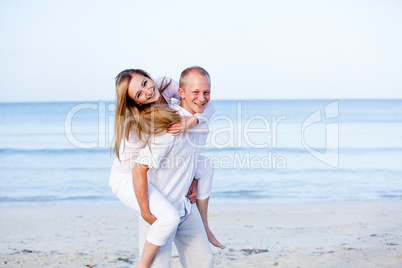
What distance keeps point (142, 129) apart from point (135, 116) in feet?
0.44

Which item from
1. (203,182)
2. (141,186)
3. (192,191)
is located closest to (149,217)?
(141,186)

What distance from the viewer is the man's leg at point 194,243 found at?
9.58 ft

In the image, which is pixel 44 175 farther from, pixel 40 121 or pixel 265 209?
pixel 40 121

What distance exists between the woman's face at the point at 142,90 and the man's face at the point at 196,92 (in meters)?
0.21

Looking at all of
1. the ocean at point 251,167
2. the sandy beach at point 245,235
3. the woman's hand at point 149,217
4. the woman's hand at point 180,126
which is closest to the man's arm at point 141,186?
the woman's hand at point 149,217

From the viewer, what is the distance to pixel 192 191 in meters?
3.16

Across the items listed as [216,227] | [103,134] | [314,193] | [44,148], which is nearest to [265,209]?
[216,227]

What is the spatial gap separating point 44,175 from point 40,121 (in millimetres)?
23590

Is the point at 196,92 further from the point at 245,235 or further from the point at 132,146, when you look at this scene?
the point at 245,235

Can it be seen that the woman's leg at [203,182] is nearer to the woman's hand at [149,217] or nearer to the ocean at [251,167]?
the woman's hand at [149,217]

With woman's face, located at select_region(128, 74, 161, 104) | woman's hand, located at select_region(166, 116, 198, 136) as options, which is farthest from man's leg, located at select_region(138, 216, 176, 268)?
woman's face, located at select_region(128, 74, 161, 104)

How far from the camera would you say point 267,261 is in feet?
16.9

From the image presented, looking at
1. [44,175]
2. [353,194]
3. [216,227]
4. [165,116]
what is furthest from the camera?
[44,175]

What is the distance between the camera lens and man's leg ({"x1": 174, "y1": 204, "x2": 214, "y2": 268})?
2.92 m
